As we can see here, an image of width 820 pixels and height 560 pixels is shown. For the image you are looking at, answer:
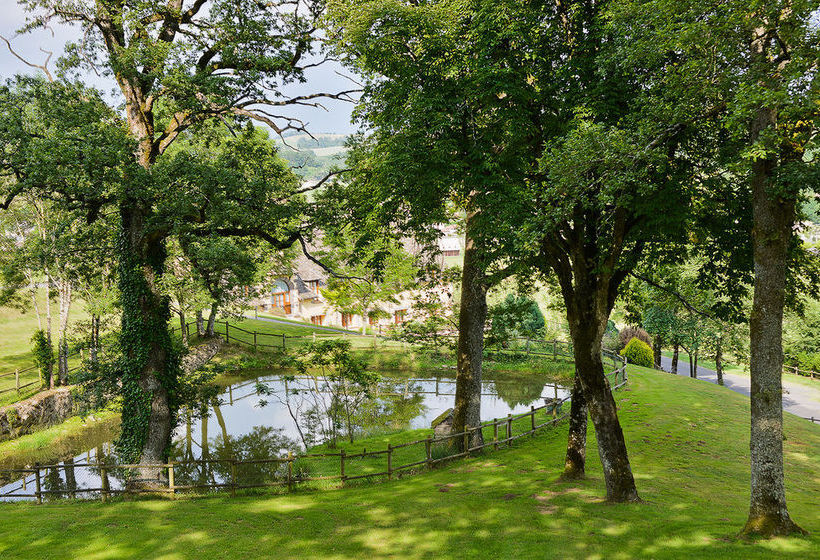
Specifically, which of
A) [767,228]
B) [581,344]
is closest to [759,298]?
[767,228]

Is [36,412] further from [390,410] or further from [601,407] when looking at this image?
[601,407]

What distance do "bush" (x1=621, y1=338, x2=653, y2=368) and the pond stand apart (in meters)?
7.66

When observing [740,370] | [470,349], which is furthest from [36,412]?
[740,370]

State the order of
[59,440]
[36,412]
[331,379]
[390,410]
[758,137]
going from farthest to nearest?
[390,410] → [36,412] → [59,440] → [331,379] → [758,137]

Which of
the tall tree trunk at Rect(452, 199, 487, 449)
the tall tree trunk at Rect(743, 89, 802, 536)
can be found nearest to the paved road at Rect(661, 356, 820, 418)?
the tall tree trunk at Rect(452, 199, 487, 449)

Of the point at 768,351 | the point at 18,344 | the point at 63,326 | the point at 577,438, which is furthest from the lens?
the point at 18,344

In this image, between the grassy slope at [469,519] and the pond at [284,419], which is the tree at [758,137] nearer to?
the grassy slope at [469,519]

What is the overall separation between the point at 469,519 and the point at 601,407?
11.5 ft

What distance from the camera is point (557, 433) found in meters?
17.2

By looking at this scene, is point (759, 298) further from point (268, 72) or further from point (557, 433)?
point (268, 72)

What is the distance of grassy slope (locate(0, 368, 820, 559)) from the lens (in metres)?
8.23

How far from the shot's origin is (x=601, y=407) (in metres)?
9.81

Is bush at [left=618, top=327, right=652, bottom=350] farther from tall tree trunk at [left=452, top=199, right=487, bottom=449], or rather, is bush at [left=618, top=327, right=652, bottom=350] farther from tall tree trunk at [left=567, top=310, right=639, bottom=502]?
tall tree trunk at [left=567, top=310, right=639, bottom=502]

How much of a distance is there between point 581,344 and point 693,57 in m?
5.56
